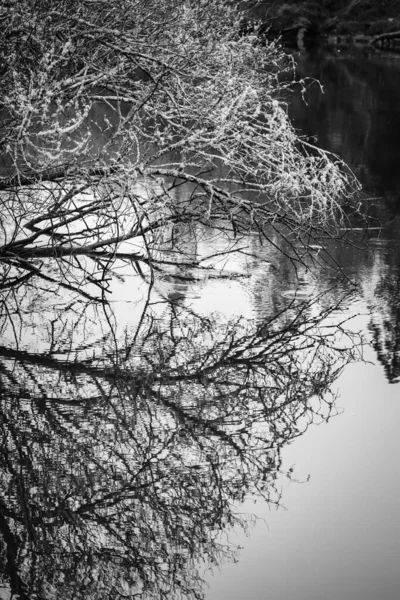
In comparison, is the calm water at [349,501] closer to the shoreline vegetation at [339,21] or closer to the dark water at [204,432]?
the dark water at [204,432]

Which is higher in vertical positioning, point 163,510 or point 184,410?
point 184,410

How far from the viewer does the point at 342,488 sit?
167 inches

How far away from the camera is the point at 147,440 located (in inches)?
185

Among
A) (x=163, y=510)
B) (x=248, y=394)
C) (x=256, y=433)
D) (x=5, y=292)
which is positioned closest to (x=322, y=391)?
(x=248, y=394)

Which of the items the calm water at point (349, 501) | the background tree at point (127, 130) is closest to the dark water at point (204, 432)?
the calm water at point (349, 501)

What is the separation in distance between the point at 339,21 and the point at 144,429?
1882 inches

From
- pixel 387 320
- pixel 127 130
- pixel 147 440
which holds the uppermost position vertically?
pixel 127 130

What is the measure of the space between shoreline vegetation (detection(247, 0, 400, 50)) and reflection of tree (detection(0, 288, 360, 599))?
3985 centimetres

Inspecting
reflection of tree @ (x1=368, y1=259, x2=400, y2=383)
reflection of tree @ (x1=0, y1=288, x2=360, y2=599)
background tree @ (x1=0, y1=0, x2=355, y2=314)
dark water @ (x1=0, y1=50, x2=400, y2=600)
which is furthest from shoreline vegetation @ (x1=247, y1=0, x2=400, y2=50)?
reflection of tree @ (x1=0, y1=288, x2=360, y2=599)

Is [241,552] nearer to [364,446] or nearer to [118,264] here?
[364,446]

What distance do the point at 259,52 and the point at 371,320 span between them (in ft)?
12.5

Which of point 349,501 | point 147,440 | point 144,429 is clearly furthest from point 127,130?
point 349,501

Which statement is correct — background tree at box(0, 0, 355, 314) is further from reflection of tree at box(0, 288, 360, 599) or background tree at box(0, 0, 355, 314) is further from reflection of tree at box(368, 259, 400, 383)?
reflection of tree at box(0, 288, 360, 599)

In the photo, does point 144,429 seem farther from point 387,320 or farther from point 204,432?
point 387,320
